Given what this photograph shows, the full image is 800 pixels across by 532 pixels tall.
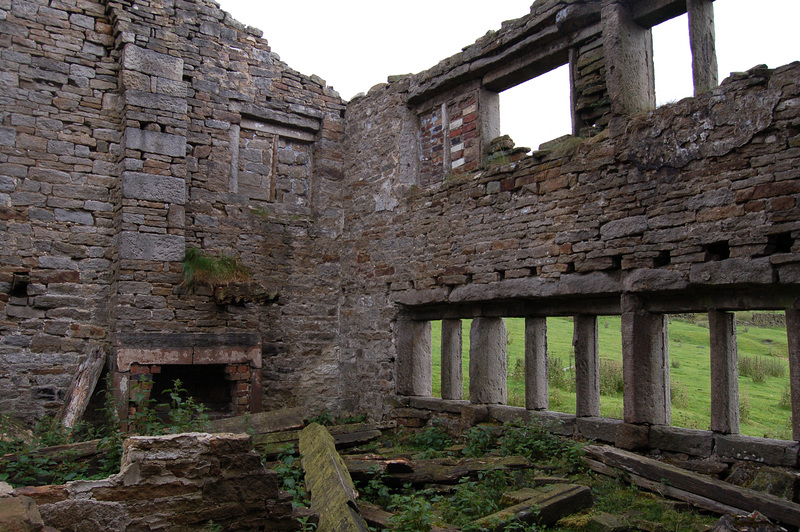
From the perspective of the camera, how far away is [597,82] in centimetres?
657

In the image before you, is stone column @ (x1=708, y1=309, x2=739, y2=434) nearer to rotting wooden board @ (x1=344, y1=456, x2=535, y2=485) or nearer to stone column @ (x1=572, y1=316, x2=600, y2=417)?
stone column @ (x1=572, y1=316, x2=600, y2=417)

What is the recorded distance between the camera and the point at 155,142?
8.03 meters

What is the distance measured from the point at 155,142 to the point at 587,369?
20.6 ft

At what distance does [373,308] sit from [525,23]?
454 cm

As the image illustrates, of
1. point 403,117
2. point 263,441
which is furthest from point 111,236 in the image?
point 403,117

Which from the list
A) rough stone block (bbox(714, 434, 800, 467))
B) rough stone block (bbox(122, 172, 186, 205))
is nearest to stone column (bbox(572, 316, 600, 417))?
rough stone block (bbox(714, 434, 800, 467))

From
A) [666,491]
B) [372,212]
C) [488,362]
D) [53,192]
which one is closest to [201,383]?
[53,192]

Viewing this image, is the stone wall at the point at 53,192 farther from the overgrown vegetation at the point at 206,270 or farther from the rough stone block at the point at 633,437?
the rough stone block at the point at 633,437

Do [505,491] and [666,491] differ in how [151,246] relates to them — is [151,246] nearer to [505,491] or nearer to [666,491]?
[505,491]

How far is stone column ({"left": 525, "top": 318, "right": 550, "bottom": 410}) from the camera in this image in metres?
6.89

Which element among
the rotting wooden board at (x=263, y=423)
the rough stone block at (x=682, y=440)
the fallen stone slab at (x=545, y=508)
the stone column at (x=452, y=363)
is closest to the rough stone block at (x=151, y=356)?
the rotting wooden board at (x=263, y=423)

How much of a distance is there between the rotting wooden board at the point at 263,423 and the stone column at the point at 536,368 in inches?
106

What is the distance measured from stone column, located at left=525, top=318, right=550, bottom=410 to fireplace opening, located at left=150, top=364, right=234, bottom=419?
4254mm

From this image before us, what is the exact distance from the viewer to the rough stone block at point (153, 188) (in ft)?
25.6
